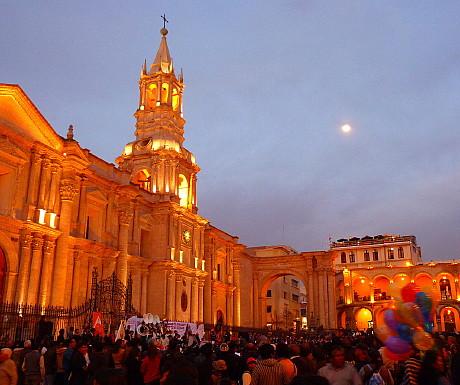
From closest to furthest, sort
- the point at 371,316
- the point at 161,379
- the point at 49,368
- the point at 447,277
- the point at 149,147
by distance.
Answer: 1. the point at 161,379
2. the point at 49,368
3. the point at 149,147
4. the point at 447,277
5. the point at 371,316

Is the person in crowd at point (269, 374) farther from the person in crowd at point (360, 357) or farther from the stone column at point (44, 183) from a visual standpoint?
the stone column at point (44, 183)

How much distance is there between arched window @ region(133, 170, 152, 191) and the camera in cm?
3756

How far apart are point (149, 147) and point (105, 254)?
36.3ft

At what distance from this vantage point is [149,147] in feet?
123

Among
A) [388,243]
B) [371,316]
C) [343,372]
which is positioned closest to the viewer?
[343,372]

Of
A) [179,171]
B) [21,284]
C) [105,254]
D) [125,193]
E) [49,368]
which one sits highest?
[179,171]

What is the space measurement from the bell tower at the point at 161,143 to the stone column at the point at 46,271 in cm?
1212

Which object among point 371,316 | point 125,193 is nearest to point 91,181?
point 125,193

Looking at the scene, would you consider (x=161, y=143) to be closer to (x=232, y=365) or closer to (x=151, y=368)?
(x=232, y=365)

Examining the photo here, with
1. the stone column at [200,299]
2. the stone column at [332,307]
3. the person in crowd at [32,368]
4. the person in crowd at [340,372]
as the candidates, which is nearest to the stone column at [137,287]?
the stone column at [200,299]

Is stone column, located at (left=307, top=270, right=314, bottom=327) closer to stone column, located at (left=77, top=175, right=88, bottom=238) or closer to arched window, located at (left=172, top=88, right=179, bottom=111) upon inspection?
arched window, located at (left=172, top=88, right=179, bottom=111)

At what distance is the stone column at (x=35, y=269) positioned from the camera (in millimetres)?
22500

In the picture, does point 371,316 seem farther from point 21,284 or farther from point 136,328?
point 21,284

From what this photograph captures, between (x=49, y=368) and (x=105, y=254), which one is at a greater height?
(x=105, y=254)
